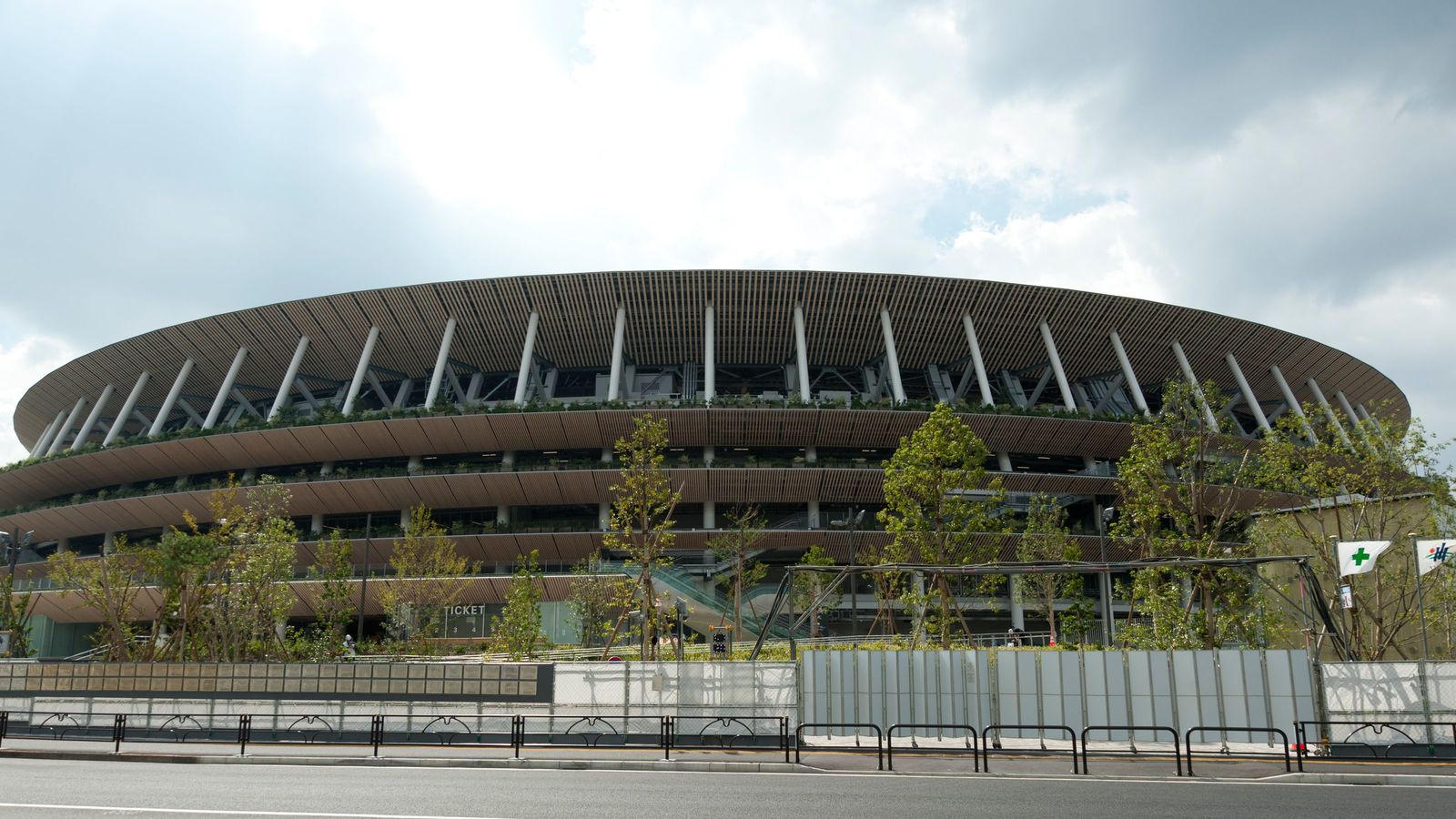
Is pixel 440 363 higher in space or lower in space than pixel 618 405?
higher

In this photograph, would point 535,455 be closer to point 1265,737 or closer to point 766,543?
point 766,543

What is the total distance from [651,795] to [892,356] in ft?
132

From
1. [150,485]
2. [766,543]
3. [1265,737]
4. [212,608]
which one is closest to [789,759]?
[1265,737]

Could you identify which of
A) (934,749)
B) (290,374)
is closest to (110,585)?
(290,374)

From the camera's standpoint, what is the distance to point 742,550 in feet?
147

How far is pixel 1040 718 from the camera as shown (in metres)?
18.7

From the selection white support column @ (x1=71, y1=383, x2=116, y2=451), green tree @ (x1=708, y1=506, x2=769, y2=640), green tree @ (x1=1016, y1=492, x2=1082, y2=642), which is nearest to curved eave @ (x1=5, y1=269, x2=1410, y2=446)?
white support column @ (x1=71, y1=383, x2=116, y2=451)

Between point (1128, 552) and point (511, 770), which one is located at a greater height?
point (1128, 552)

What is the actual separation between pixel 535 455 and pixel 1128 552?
31.6 m

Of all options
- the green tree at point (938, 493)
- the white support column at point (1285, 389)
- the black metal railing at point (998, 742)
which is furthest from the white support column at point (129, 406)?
the white support column at point (1285, 389)

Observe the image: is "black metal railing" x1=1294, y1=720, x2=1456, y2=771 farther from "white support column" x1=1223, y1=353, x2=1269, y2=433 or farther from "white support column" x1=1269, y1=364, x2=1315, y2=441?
"white support column" x1=1269, y1=364, x2=1315, y2=441

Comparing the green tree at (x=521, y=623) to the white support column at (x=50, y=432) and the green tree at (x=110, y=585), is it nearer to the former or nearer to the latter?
the green tree at (x=110, y=585)

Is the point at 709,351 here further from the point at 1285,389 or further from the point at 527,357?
the point at 1285,389

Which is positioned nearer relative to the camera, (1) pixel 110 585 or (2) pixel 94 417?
(1) pixel 110 585
